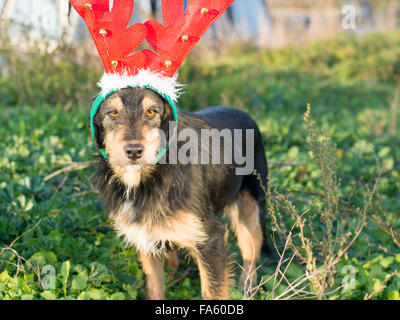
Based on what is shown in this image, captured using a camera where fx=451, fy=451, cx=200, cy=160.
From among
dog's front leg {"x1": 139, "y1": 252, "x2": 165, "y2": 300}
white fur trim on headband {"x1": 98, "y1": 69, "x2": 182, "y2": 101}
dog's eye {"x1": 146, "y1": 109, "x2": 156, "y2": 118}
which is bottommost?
dog's front leg {"x1": 139, "y1": 252, "x2": 165, "y2": 300}

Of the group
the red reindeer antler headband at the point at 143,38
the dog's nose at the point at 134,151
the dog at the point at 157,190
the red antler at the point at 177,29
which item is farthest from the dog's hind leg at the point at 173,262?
the red antler at the point at 177,29

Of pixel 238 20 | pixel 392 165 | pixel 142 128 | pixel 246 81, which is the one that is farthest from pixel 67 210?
pixel 238 20

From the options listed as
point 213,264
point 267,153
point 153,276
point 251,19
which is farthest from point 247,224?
point 251,19

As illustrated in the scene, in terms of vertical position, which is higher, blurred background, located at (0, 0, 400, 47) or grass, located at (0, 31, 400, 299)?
blurred background, located at (0, 0, 400, 47)

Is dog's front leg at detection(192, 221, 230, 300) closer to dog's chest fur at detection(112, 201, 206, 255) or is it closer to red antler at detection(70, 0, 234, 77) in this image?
dog's chest fur at detection(112, 201, 206, 255)

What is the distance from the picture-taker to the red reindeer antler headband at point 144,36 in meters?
2.95

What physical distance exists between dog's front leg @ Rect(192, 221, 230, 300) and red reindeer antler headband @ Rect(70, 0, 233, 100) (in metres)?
1.08

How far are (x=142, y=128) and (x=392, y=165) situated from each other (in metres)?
3.99

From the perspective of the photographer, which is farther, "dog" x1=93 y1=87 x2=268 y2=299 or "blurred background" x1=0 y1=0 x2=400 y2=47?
"blurred background" x1=0 y1=0 x2=400 y2=47

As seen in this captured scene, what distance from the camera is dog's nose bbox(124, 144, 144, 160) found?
2785 millimetres

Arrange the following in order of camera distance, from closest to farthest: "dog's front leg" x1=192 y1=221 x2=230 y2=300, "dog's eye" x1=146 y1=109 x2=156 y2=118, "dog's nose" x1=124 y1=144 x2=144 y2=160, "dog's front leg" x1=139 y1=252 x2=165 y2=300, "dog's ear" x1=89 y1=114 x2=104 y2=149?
"dog's nose" x1=124 y1=144 x2=144 y2=160 < "dog's eye" x1=146 y1=109 x2=156 y2=118 < "dog's ear" x1=89 y1=114 x2=104 y2=149 < "dog's front leg" x1=192 y1=221 x2=230 y2=300 < "dog's front leg" x1=139 y1=252 x2=165 y2=300

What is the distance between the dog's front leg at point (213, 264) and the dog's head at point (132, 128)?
2.25ft

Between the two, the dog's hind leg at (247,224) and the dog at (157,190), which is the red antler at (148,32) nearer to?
the dog at (157,190)

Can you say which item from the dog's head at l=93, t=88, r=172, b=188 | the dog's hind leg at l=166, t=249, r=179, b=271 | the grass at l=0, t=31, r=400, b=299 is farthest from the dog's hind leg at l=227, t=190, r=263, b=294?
the dog's head at l=93, t=88, r=172, b=188
